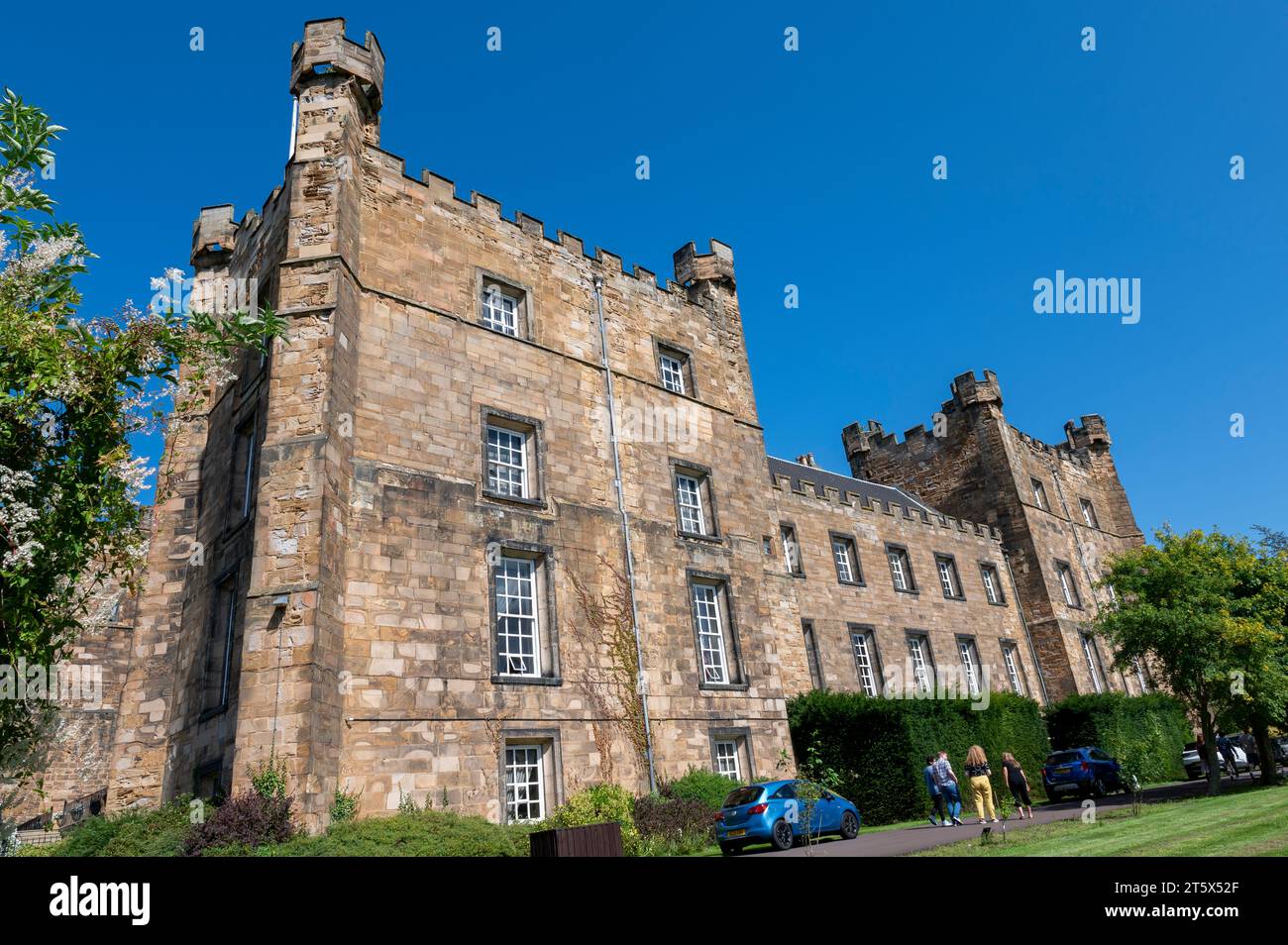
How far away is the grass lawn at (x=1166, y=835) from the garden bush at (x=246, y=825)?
8.88 m

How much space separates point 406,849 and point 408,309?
1088cm

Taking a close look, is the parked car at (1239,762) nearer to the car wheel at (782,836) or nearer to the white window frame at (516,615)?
the car wheel at (782,836)

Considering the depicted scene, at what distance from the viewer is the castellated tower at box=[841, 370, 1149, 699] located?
34688 millimetres

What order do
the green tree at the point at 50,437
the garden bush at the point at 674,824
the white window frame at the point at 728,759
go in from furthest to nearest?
the white window frame at the point at 728,759
the garden bush at the point at 674,824
the green tree at the point at 50,437

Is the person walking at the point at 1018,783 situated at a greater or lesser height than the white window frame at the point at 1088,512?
lesser

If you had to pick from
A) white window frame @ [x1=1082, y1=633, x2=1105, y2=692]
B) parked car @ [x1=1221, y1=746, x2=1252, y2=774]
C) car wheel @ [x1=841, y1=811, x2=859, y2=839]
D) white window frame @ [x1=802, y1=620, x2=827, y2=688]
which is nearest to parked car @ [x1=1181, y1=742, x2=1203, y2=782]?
parked car @ [x1=1221, y1=746, x2=1252, y2=774]

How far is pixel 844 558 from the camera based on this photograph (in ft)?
96.7

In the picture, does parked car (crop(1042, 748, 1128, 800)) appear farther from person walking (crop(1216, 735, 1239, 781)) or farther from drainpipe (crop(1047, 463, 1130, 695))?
drainpipe (crop(1047, 463, 1130, 695))

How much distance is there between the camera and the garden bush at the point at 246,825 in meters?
11.0

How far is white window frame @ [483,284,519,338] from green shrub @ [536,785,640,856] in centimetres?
1031

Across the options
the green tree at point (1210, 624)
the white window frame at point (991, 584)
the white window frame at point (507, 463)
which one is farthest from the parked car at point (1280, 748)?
the white window frame at point (507, 463)

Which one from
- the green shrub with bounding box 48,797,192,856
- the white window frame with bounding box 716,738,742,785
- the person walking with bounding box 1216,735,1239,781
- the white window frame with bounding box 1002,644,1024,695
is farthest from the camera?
the white window frame with bounding box 1002,644,1024,695
